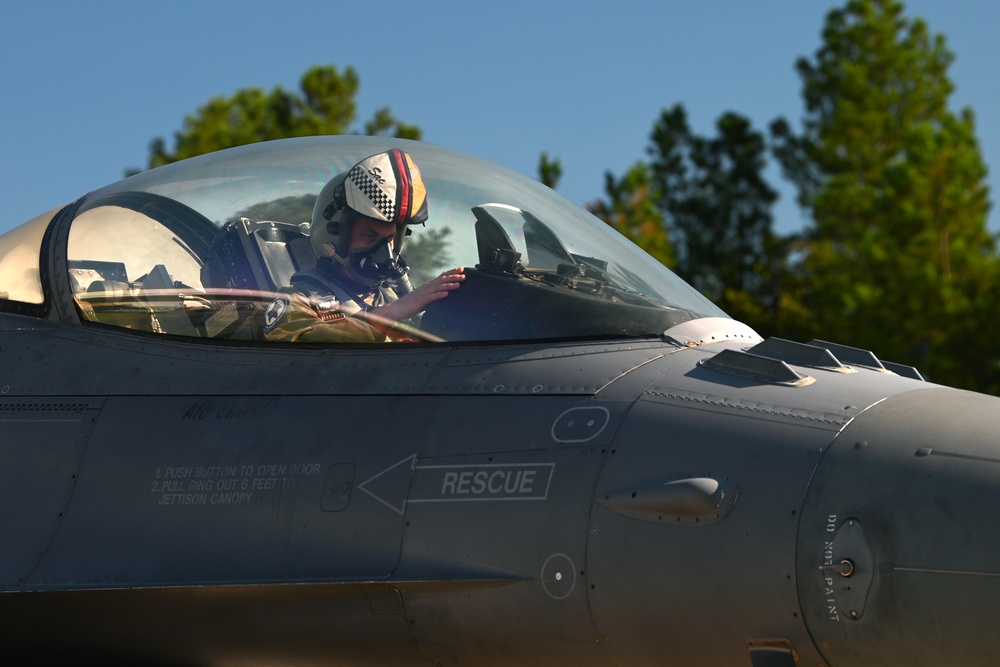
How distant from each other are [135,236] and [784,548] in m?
3.53

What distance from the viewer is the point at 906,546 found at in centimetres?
386

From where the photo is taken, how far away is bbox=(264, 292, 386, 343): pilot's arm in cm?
540

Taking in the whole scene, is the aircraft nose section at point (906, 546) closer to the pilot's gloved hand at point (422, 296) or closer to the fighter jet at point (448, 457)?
the fighter jet at point (448, 457)

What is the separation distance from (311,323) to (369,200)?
66 centimetres

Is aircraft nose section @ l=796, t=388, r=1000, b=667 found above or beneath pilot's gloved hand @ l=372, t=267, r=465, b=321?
beneath

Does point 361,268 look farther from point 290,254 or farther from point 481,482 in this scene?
point 481,482

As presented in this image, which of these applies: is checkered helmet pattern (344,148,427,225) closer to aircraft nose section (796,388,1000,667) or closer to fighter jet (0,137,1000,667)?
fighter jet (0,137,1000,667)

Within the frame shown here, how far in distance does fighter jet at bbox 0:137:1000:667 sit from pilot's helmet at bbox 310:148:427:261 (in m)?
0.05

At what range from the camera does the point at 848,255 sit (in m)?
45.2

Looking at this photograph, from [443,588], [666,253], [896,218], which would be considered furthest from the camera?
[666,253]

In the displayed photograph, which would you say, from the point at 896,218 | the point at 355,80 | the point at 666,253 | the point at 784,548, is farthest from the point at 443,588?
the point at 355,80

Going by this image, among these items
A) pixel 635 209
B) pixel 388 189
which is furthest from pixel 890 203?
pixel 388 189

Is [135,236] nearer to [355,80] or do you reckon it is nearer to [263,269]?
[263,269]

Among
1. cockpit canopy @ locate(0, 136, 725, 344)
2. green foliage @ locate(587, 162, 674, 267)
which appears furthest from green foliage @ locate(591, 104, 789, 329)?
cockpit canopy @ locate(0, 136, 725, 344)
